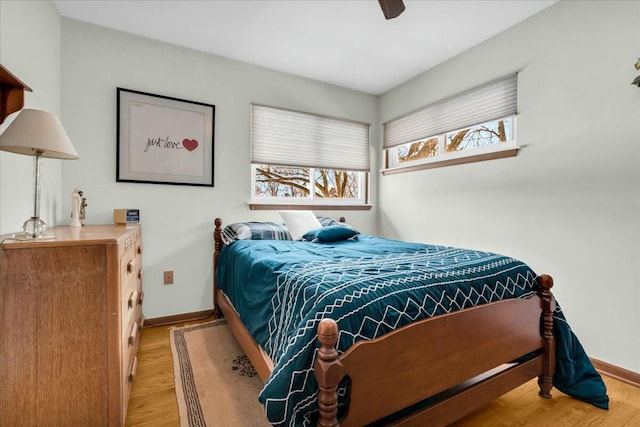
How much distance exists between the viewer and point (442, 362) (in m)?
1.16

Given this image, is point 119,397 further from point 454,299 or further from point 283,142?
point 283,142

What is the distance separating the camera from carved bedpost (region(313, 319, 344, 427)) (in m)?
0.89

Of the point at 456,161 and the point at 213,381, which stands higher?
the point at 456,161

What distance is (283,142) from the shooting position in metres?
3.07

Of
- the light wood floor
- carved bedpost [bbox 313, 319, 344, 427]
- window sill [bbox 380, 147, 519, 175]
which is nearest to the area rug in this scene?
the light wood floor

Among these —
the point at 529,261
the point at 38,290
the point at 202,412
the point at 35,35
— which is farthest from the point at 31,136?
the point at 529,261

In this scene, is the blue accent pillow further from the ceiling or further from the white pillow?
the ceiling

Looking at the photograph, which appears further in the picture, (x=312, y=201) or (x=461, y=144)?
(x=312, y=201)

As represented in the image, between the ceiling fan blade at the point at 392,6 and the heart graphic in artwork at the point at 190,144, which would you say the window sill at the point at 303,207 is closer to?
the heart graphic in artwork at the point at 190,144

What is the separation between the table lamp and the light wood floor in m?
0.94

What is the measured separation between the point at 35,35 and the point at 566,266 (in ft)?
11.7

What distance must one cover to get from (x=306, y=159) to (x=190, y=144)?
1.14 m

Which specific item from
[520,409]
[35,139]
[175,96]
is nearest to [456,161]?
[520,409]

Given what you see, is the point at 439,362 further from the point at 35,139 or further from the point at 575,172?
the point at 35,139
